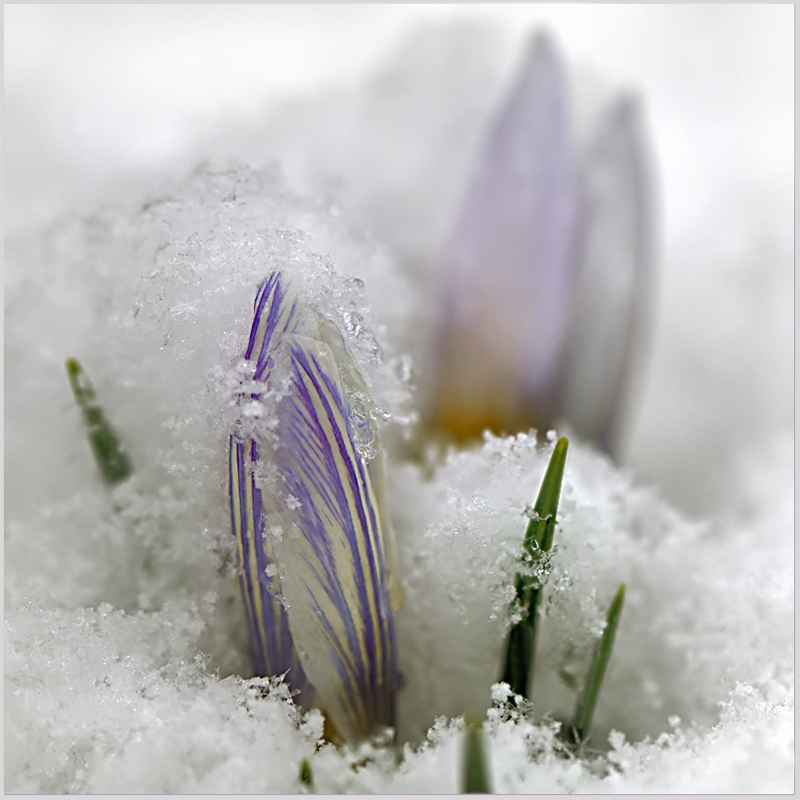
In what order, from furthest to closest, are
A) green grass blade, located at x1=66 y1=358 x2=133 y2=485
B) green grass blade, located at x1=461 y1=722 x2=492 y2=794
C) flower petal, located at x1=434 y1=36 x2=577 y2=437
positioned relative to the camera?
1. flower petal, located at x1=434 y1=36 x2=577 y2=437
2. green grass blade, located at x1=66 y1=358 x2=133 y2=485
3. green grass blade, located at x1=461 y1=722 x2=492 y2=794

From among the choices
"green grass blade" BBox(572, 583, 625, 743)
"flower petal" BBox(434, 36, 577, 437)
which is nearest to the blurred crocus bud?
"flower petal" BBox(434, 36, 577, 437)

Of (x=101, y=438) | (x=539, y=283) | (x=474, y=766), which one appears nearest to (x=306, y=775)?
(x=474, y=766)

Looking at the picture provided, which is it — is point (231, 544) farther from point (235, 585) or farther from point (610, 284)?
point (610, 284)

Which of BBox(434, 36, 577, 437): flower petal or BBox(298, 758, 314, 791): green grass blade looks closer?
BBox(298, 758, 314, 791): green grass blade

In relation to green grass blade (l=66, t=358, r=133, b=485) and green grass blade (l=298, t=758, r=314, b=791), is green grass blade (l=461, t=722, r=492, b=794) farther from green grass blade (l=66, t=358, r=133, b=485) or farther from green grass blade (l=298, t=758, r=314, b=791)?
green grass blade (l=66, t=358, r=133, b=485)

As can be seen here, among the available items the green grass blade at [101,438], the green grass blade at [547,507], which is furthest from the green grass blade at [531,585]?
the green grass blade at [101,438]

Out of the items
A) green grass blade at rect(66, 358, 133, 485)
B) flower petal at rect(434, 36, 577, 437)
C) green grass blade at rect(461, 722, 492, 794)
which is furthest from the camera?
flower petal at rect(434, 36, 577, 437)

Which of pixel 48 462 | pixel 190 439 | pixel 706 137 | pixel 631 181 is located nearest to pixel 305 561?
pixel 190 439
